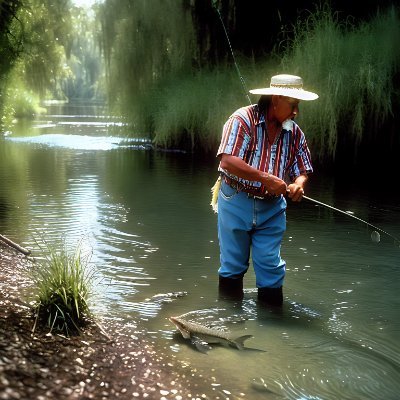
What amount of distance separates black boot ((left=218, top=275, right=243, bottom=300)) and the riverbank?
940 millimetres

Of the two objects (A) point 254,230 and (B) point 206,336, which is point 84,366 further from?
(A) point 254,230

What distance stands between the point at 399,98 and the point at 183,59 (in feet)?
18.9

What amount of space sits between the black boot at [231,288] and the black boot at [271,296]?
165mm

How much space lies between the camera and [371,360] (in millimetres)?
3908

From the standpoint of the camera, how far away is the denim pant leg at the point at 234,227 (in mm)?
Answer: 4461

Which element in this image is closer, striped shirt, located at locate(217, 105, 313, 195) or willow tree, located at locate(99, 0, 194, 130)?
striped shirt, located at locate(217, 105, 313, 195)

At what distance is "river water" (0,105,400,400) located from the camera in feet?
12.2

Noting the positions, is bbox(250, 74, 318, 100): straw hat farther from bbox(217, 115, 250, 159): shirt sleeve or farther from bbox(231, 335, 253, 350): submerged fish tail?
bbox(231, 335, 253, 350): submerged fish tail

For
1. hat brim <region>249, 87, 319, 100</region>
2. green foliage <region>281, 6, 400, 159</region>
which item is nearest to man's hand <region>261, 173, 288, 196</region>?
hat brim <region>249, 87, 319, 100</region>

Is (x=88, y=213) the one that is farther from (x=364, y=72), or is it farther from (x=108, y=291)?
(x=364, y=72)

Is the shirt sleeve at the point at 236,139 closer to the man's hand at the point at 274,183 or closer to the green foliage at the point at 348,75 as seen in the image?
the man's hand at the point at 274,183

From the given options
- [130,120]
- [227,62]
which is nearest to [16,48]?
[130,120]

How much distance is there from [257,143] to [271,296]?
1.15m

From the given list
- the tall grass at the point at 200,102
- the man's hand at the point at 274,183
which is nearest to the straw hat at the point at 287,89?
the man's hand at the point at 274,183
